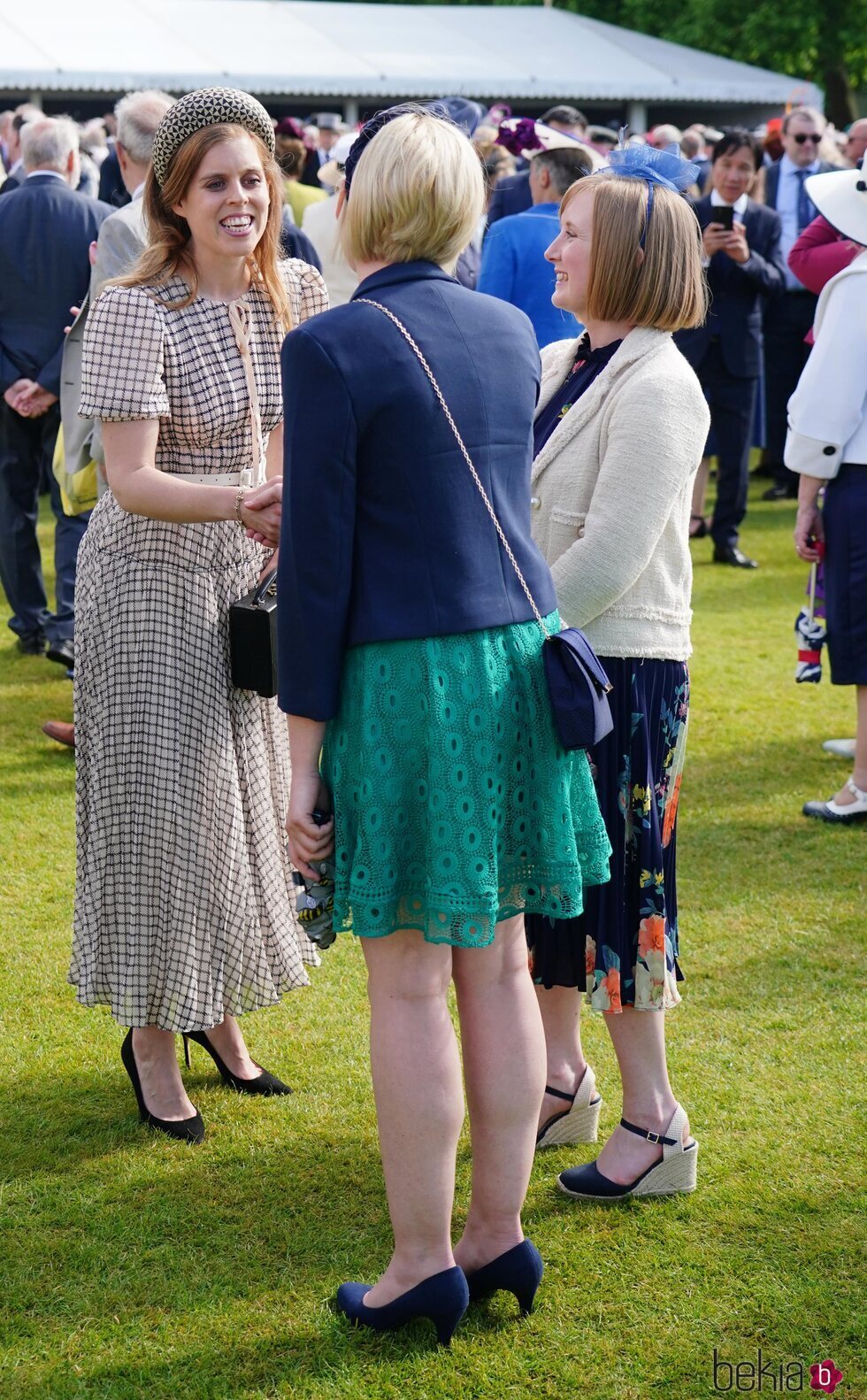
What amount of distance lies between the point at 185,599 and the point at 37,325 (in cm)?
416

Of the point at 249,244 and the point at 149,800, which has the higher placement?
the point at 249,244

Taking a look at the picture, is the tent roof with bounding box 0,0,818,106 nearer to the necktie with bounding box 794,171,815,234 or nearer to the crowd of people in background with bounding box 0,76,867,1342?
the necktie with bounding box 794,171,815,234

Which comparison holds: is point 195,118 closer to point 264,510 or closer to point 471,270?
point 264,510

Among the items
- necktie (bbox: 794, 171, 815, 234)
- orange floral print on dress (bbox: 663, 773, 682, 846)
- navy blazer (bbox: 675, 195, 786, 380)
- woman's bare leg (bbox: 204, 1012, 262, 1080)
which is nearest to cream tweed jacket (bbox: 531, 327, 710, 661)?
orange floral print on dress (bbox: 663, 773, 682, 846)

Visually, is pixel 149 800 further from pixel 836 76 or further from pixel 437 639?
pixel 836 76

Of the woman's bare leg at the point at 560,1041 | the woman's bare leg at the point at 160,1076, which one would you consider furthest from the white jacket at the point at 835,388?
the woman's bare leg at the point at 160,1076

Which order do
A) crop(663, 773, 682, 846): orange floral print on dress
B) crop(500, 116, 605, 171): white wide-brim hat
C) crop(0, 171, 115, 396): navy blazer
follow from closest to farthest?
1. crop(663, 773, 682, 846): orange floral print on dress
2. crop(500, 116, 605, 171): white wide-brim hat
3. crop(0, 171, 115, 396): navy blazer

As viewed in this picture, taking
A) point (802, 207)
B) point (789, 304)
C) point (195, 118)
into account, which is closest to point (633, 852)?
point (195, 118)

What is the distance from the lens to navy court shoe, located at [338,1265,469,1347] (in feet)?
8.60

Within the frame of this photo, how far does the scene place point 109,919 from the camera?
3.30 metres

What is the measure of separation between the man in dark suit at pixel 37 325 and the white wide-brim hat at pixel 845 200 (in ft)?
11.0

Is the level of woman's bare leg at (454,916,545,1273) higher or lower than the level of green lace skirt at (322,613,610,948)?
lower

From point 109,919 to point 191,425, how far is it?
1080mm

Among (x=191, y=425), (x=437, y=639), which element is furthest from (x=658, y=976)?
(x=191, y=425)
